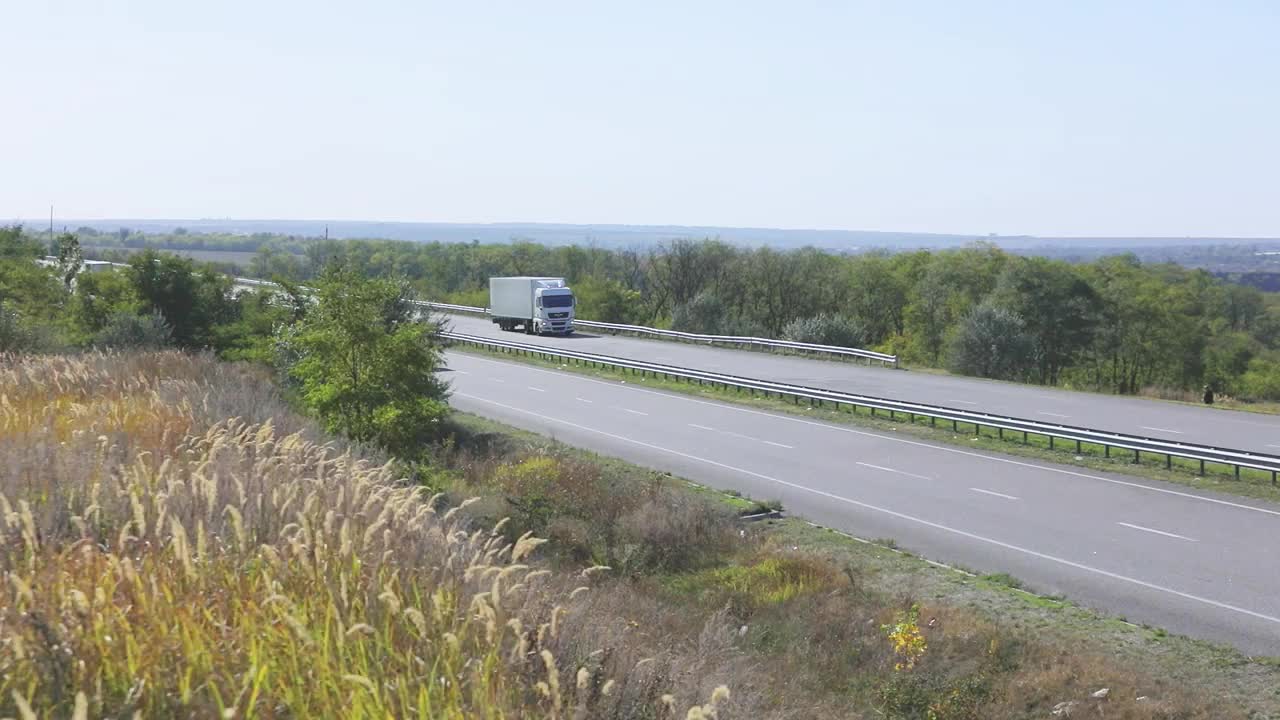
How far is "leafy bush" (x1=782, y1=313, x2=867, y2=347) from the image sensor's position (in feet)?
193

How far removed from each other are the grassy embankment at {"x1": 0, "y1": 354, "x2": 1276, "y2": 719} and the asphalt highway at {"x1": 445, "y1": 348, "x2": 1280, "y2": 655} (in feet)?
5.61

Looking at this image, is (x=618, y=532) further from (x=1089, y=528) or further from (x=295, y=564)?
(x=295, y=564)

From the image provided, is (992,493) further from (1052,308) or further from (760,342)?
(1052,308)

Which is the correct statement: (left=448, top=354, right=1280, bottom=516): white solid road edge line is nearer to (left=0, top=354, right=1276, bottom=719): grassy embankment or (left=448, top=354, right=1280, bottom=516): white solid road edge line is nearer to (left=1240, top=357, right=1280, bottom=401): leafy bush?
(left=0, top=354, right=1276, bottom=719): grassy embankment

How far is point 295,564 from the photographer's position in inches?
260

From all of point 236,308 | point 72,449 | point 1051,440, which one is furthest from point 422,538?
point 236,308

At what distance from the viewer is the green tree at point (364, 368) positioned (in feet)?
72.1

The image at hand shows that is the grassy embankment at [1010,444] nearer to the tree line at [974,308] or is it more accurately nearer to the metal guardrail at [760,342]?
the metal guardrail at [760,342]

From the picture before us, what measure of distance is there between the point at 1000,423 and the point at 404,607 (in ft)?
81.7

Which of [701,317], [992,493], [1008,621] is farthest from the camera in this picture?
[701,317]

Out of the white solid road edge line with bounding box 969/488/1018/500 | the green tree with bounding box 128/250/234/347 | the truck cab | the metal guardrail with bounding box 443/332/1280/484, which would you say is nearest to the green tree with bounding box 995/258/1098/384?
the truck cab

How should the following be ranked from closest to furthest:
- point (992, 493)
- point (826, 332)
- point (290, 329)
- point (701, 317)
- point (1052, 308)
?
point (992, 493) → point (290, 329) → point (826, 332) → point (701, 317) → point (1052, 308)

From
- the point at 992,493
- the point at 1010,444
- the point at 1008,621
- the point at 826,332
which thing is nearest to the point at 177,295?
the point at 1010,444

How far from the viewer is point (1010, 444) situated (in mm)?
28391
